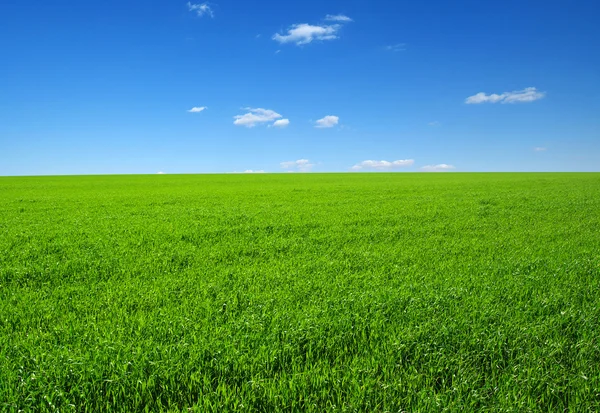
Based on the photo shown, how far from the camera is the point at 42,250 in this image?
24.9 ft

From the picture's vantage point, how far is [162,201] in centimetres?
1914

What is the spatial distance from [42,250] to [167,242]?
253 cm

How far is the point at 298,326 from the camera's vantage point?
3.92m

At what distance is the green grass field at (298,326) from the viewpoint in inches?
116

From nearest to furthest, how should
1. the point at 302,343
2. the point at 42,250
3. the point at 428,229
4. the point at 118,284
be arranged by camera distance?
1. the point at 302,343
2. the point at 118,284
3. the point at 42,250
4. the point at 428,229

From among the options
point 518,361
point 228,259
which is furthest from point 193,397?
point 228,259

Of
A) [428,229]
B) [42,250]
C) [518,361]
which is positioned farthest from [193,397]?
[428,229]

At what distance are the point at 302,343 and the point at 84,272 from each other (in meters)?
4.40

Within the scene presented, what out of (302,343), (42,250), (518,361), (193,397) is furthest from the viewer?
(42,250)

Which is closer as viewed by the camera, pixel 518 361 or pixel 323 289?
pixel 518 361

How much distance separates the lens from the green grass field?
9.65 feet

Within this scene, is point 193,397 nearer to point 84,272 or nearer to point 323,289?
point 323,289

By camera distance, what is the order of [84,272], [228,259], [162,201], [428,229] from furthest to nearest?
[162,201] → [428,229] → [228,259] → [84,272]

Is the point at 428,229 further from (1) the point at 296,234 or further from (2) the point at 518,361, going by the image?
(2) the point at 518,361
